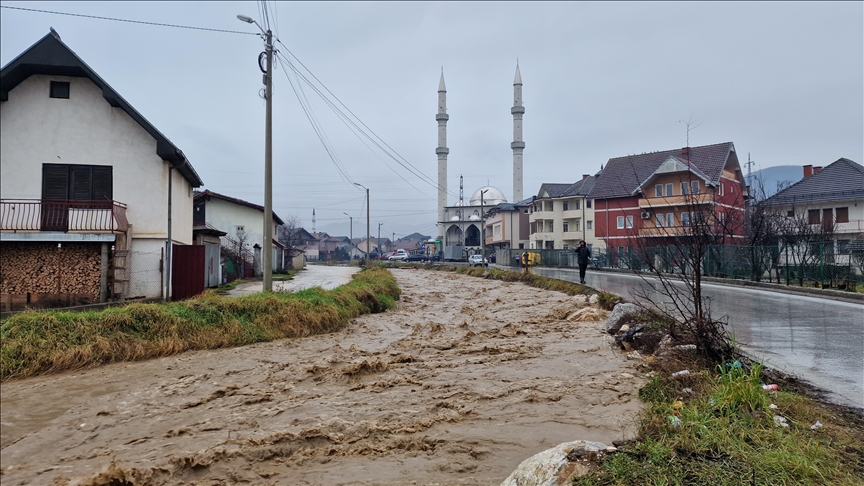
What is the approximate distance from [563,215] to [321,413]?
60598 mm

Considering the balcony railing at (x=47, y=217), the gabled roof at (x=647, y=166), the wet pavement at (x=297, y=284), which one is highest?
the gabled roof at (x=647, y=166)

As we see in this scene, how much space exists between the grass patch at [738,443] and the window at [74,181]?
18.9ft

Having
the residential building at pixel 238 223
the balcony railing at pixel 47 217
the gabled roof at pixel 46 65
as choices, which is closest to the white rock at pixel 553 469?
the gabled roof at pixel 46 65

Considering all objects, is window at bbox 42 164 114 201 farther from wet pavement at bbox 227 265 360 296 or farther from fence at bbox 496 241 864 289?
fence at bbox 496 241 864 289

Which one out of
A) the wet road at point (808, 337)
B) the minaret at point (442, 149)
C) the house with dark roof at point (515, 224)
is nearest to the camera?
the wet road at point (808, 337)

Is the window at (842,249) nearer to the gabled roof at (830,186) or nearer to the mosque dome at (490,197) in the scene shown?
the gabled roof at (830,186)

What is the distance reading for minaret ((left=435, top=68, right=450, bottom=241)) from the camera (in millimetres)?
93938

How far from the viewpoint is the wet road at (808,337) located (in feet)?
21.5

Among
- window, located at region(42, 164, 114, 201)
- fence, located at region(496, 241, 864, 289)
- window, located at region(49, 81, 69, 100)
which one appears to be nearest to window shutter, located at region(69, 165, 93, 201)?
window, located at region(42, 164, 114, 201)

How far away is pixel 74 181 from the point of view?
304 inches

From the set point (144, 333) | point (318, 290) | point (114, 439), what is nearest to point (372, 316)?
point (318, 290)

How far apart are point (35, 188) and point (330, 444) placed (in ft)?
12.0

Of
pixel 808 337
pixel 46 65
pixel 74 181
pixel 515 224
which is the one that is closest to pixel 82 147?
pixel 74 181

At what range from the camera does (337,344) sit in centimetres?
1217
